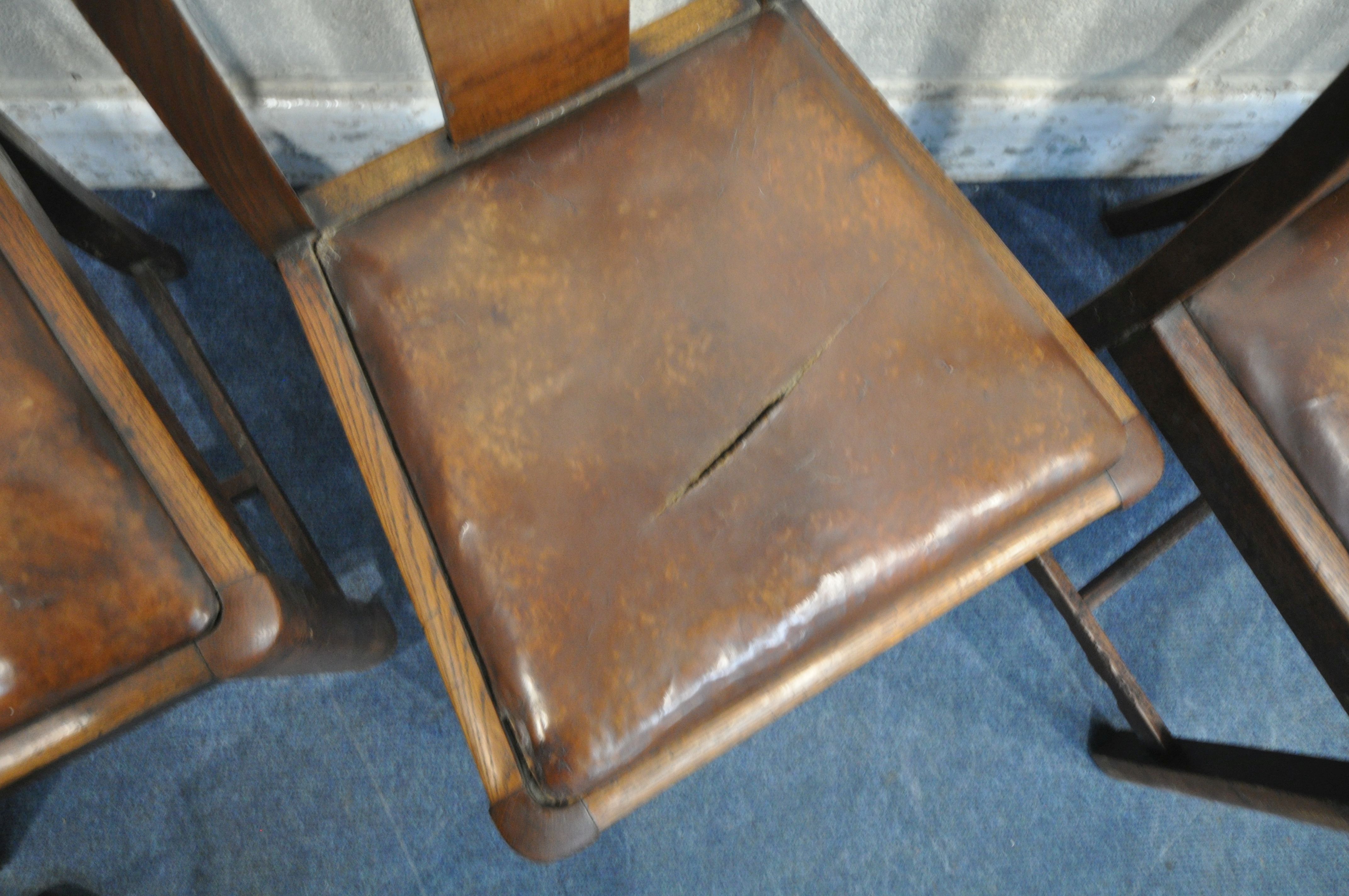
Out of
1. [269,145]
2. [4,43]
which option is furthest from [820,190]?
[4,43]

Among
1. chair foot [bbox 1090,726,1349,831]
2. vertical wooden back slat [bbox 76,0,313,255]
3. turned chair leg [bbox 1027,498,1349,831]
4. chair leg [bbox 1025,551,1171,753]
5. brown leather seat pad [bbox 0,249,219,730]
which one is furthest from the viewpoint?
chair leg [bbox 1025,551,1171,753]

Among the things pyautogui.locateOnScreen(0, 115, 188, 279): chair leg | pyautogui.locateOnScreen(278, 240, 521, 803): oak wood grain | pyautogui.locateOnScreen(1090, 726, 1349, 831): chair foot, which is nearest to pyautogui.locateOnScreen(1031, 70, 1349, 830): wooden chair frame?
pyautogui.locateOnScreen(1090, 726, 1349, 831): chair foot

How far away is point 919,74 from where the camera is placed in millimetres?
1019

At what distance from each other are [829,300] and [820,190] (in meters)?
0.10

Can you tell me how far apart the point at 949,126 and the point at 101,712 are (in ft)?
3.83

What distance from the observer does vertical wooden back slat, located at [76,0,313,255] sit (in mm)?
445

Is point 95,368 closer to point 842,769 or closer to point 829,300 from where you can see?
point 829,300

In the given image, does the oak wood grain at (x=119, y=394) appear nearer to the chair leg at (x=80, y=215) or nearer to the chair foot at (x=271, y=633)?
the chair foot at (x=271, y=633)

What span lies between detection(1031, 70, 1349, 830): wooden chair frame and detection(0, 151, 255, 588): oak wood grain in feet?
2.60

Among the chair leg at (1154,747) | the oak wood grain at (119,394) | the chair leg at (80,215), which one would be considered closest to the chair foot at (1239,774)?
the chair leg at (1154,747)

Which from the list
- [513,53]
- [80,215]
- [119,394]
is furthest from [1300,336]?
[80,215]

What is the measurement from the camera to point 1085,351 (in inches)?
25.2

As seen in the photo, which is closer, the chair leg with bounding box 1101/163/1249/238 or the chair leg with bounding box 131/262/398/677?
the chair leg with bounding box 131/262/398/677

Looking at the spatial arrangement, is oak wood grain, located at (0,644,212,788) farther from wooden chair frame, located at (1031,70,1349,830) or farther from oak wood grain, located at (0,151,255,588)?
wooden chair frame, located at (1031,70,1349,830)
